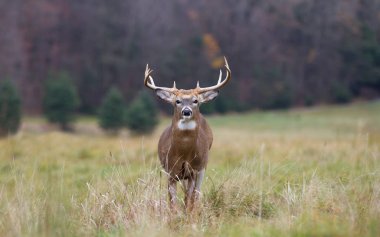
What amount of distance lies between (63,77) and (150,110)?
8252mm

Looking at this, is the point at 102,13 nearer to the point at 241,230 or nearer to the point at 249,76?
the point at 249,76

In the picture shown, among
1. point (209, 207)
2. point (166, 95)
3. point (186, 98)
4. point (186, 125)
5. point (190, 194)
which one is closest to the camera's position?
point (209, 207)

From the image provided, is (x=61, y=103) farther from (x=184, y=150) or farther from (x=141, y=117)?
(x=184, y=150)

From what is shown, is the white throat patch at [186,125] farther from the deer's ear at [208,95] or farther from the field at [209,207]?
the field at [209,207]

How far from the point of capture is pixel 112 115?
35.3 m

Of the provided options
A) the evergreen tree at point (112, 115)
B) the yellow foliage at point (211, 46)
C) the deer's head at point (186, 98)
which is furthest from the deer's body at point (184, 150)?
the yellow foliage at point (211, 46)

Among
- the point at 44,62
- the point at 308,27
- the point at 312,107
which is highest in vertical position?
the point at 308,27

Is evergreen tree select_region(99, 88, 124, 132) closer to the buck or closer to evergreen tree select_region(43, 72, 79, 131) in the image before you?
evergreen tree select_region(43, 72, 79, 131)

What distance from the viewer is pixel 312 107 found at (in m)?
53.1

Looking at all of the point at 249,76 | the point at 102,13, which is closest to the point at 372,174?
the point at 102,13

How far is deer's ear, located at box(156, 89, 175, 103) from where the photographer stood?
782 centimetres

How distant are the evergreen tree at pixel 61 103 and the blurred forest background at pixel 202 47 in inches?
216

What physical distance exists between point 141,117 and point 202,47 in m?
19.0

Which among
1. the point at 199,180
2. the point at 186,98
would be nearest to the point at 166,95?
the point at 186,98
